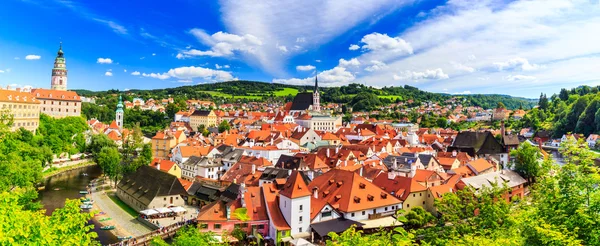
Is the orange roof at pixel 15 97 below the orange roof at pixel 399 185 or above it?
above

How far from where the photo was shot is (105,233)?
25203 mm

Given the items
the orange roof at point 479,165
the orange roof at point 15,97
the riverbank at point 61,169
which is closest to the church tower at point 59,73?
the orange roof at point 15,97

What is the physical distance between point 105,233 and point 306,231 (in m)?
13.4

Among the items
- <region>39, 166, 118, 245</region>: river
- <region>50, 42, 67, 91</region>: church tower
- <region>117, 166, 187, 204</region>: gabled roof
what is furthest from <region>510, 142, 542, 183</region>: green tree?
<region>50, 42, 67, 91</region>: church tower

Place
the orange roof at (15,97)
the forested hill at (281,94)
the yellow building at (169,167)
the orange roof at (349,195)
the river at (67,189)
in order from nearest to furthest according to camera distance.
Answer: the orange roof at (349,195) < the river at (67,189) < the yellow building at (169,167) < the orange roof at (15,97) < the forested hill at (281,94)

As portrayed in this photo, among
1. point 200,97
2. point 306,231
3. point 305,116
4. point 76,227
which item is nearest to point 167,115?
point 305,116

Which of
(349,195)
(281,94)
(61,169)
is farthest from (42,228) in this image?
(281,94)

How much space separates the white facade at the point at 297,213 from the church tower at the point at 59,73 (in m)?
83.3

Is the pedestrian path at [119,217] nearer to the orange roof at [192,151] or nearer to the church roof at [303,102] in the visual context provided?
the orange roof at [192,151]

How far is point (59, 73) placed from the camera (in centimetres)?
8662

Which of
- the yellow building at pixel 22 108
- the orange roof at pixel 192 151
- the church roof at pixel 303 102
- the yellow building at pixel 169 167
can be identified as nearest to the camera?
the yellow building at pixel 169 167

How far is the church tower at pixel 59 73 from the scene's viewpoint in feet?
283

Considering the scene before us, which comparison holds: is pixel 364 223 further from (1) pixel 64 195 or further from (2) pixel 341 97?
(2) pixel 341 97

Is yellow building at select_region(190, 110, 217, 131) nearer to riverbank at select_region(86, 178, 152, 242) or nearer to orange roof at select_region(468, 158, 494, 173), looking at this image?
riverbank at select_region(86, 178, 152, 242)
